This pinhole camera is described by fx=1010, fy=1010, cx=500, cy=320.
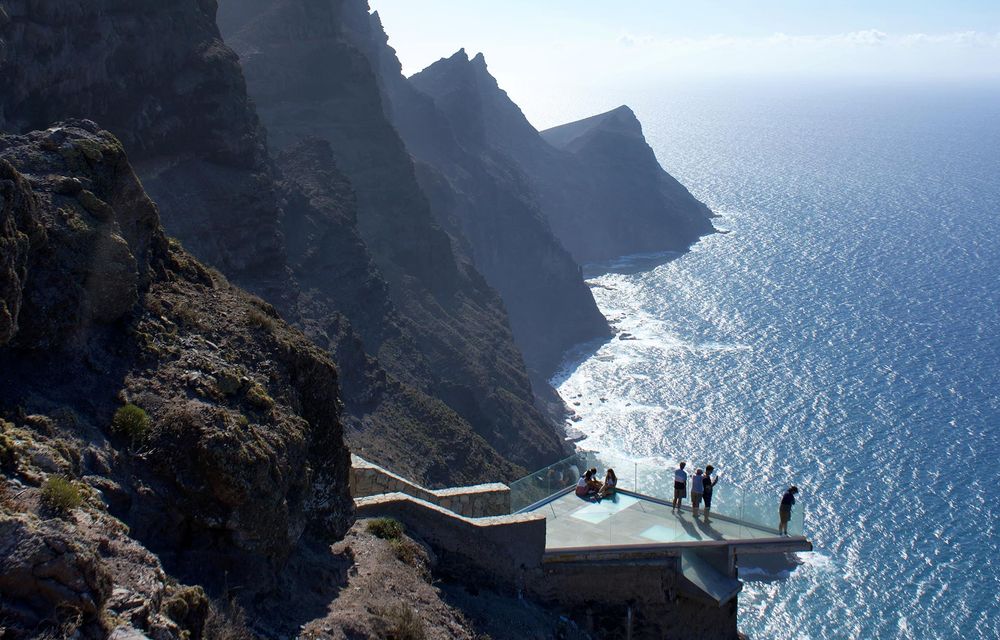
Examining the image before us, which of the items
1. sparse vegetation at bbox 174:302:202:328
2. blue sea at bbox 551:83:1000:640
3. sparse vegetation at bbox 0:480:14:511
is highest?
sparse vegetation at bbox 174:302:202:328

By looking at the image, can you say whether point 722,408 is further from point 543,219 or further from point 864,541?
point 543,219

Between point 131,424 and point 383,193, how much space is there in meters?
73.3

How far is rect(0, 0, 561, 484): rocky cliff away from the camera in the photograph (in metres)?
46.7

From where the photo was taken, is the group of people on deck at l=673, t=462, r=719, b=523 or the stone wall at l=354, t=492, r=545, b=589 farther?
the group of people on deck at l=673, t=462, r=719, b=523

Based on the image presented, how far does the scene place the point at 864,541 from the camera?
67.6m

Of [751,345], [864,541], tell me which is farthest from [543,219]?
[864,541]

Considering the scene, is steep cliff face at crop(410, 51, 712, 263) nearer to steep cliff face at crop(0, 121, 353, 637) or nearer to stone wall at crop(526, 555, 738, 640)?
stone wall at crop(526, 555, 738, 640)

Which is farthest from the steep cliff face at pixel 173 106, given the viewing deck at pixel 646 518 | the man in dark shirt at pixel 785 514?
the man in dark shirt at pixel 785 514

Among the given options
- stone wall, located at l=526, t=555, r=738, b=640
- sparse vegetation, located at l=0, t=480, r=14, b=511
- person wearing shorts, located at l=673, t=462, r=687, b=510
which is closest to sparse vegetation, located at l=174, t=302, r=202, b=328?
sparse vegetation, located at l=0, t=480, r=14, b=511

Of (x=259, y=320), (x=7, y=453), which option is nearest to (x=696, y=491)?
(x=259, y=320)

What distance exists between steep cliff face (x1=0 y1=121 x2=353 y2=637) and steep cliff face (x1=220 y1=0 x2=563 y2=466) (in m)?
58.4

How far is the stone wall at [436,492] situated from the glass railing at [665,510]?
2.05 ft

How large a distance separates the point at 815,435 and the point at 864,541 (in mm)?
18658

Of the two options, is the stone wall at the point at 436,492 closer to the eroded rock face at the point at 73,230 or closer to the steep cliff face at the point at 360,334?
the eroded rock face at the point at 73,230
